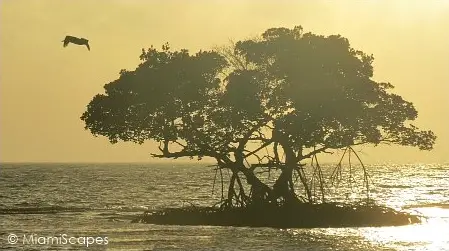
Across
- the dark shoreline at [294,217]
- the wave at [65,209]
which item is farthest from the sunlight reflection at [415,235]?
the wave at [65,209]

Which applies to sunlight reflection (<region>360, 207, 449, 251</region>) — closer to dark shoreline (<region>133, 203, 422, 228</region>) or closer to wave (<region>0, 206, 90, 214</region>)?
dark shoreline (<region>133, 203, 422, 228</region>)

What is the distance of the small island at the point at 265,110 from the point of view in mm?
57469

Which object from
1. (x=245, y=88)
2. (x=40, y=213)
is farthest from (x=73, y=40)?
(x=40, y=213)

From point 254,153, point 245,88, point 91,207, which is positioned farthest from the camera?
point 91,207

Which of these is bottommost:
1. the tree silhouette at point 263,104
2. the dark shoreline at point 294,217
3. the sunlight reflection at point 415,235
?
the sunlight reflection at point 415,235

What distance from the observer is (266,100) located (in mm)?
59156

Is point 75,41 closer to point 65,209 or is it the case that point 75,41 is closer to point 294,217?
point 294,217

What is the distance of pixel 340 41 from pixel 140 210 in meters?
25.8

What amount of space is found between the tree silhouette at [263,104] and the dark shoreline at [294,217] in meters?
1.63

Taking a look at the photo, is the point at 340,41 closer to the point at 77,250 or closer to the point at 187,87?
the point at 187,87

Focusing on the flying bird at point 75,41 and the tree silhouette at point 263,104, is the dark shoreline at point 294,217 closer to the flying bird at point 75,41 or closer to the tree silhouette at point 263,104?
the tree silhouette at point 263,104

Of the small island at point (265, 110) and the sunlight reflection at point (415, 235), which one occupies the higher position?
the small island at point (265, 110)

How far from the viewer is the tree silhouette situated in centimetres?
5784

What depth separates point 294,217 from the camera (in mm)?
56219
